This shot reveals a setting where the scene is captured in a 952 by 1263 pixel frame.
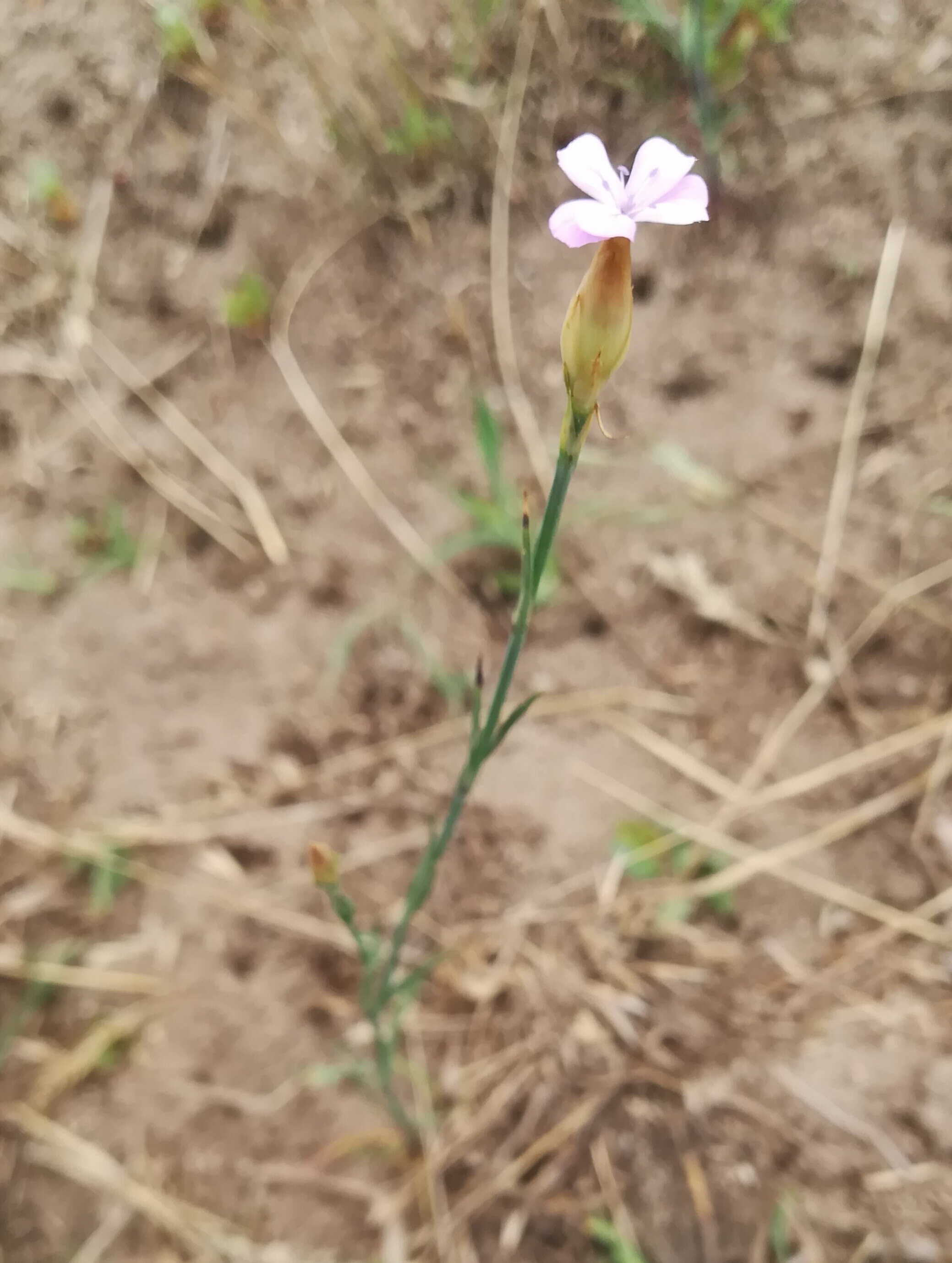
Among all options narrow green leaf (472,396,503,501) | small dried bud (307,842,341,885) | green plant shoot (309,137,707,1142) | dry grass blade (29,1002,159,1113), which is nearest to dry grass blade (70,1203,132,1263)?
dry grass blade (29,1002,159,1113)

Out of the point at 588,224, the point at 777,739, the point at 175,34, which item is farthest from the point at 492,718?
the point at 175,34

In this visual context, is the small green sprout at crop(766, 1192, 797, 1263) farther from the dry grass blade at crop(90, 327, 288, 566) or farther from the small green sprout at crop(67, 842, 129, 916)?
the dry grass blade at crop(90, 327, 288, 566)

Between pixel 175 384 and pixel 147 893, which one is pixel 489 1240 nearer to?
pixel 147 893

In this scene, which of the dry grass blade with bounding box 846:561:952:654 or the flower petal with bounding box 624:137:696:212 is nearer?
the flower petal with bounding box 624:137:696:212

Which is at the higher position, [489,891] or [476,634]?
[476,634]

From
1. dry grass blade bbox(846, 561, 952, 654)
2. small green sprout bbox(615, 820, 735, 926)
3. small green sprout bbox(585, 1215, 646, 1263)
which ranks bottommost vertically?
small green sprout bbox(585, 1215, 646, 1263)

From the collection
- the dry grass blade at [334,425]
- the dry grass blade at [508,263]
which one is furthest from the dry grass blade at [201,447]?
the dry grass blade at [508,263]

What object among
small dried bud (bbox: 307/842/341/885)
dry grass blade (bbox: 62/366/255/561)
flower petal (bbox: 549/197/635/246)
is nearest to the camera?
flower petal (bbox: 549/197/635/246)

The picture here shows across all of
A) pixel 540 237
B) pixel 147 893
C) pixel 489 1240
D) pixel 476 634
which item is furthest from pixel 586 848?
pixel 540 237

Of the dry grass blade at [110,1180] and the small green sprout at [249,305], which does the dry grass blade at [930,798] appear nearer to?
the dry grass blade at [110,1180]
